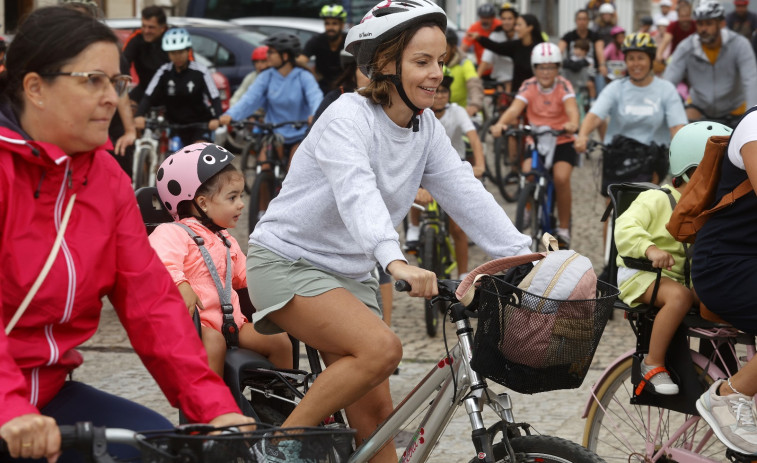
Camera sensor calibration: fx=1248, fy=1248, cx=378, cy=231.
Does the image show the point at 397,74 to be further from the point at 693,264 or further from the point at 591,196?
the point at 591,196

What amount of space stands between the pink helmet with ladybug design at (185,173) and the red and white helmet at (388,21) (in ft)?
2.98

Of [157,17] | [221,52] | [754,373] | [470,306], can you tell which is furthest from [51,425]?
[221,52]

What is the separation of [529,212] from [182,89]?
10.9 feet

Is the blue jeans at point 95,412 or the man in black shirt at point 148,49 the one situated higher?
the man in black shirt at point 148,49

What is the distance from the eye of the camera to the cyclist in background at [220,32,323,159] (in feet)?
37.0

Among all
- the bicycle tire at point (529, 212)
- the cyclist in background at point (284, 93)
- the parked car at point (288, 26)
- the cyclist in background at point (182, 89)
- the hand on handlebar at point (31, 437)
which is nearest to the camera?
the hand on handlebar at point (31, 437)

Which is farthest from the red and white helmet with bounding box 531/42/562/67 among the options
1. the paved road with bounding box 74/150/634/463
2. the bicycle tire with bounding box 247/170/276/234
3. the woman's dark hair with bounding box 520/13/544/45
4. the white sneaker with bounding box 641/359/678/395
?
the white sneaker with bounding box 641/359/678/395

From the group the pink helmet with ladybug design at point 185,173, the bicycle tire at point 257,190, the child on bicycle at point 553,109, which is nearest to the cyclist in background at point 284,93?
the bicycle tire at point 257,190

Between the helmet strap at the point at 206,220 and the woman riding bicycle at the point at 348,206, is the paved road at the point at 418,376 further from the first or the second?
the woman riding bicycle at the point at 348,206

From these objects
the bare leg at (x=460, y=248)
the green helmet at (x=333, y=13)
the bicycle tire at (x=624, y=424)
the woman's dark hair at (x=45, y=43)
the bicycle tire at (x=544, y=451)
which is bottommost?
the bare leg at (x=460, y=248)

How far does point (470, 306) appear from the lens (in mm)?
3477

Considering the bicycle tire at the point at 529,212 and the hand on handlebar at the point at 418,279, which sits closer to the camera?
the hand on handlebar at the point at 418,279

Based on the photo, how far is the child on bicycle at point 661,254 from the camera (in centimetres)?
449

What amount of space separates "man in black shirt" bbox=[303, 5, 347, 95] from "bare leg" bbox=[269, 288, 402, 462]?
8.58 meters
